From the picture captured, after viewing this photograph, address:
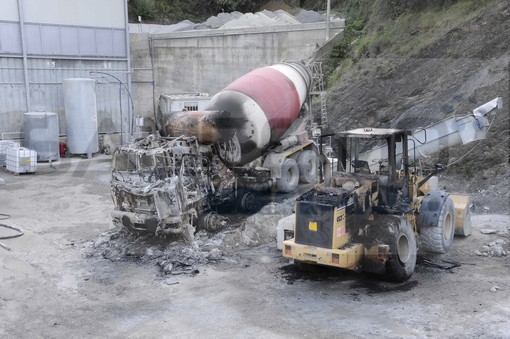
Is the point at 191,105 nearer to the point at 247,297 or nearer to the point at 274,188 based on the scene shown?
the point at 274,188

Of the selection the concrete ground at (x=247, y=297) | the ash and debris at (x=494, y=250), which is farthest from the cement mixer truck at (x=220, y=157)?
the ash and debris at (x=494, y=250)

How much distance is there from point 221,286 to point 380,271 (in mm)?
2542

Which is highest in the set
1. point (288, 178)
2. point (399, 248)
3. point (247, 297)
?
point (288, 178)

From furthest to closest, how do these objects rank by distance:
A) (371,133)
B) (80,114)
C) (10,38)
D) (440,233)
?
(80,114), (10,38), (440,233), (371,133)

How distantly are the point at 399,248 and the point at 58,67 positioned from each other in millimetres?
17543

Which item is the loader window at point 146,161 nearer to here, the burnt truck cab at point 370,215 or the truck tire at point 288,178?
the burnt truck cab at point 370,215

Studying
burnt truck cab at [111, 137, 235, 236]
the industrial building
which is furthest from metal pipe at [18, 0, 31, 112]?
burnt truck cab at [111, 137, 235, 236]

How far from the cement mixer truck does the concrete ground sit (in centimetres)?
117

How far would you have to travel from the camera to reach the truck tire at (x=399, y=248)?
316 inches

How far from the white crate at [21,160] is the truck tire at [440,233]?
536 inches

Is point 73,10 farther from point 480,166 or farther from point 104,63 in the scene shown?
point 480,166

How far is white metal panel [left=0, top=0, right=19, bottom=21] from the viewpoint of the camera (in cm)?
1977

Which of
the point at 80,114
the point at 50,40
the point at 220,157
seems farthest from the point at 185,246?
the point at 50,40

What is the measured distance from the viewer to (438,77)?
53.6 ft
